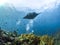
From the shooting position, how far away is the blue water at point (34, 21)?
7008 mm

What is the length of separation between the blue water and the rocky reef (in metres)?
0.09

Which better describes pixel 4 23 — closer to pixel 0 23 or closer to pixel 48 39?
pixel 0 23

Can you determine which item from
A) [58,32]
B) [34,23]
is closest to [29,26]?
[34,23]

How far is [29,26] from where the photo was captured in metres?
7.06

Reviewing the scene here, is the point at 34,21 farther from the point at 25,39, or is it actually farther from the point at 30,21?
the point at 25,39

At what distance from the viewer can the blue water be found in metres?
7.01

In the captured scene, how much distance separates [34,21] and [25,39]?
1.19 ft

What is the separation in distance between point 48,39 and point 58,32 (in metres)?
0.22

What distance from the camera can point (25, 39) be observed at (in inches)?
279

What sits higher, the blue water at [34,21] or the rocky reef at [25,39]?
the blue water at [34,21]

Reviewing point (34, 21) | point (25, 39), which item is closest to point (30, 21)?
point (34, 21)

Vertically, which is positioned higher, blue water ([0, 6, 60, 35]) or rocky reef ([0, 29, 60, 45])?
blue water ([0, 6, 60, 35])

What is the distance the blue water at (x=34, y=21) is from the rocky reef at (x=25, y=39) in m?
0.09

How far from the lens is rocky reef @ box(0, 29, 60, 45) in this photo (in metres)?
7.02
